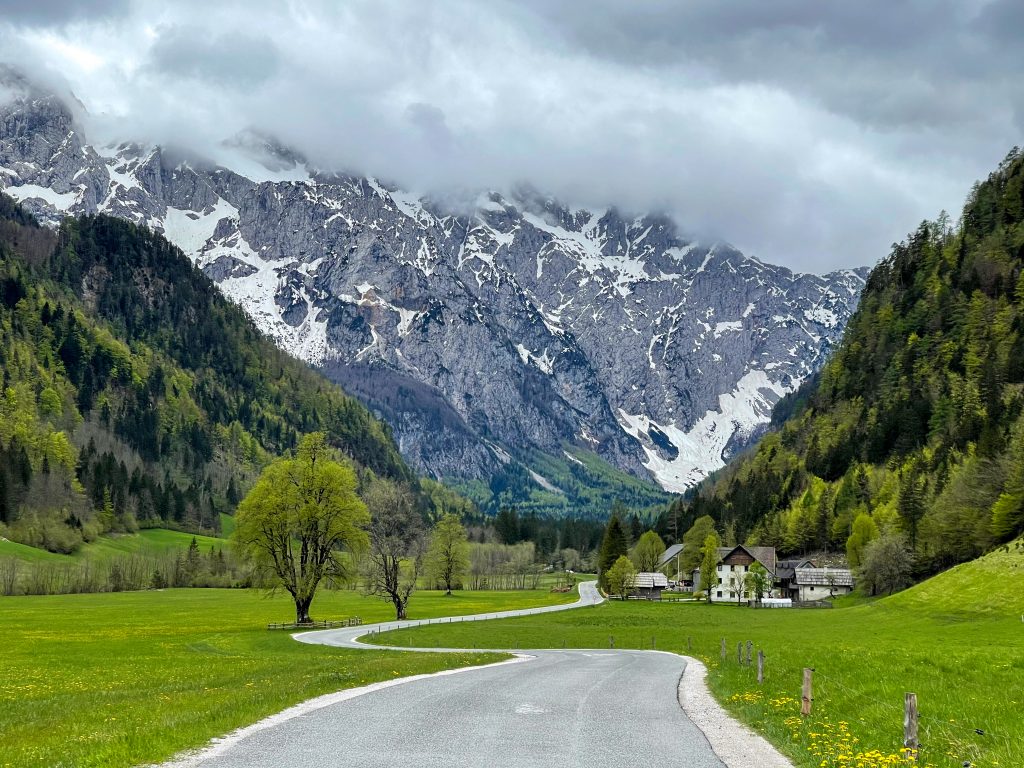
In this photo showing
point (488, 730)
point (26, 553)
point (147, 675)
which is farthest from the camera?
point (26, 553)

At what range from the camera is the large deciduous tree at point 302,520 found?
7875 centimetres

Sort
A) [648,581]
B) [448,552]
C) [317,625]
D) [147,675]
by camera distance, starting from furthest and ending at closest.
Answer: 1. [648,581]
2. [448,552]
3. [317,625]
4. [147,675]

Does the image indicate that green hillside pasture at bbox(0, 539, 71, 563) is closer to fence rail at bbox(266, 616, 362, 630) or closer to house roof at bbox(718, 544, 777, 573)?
fence rail at bbox(266, 616, 362, 630)

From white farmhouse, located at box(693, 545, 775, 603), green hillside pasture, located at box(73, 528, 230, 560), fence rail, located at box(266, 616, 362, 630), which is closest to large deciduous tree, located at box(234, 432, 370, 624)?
fence rail, located at box(266, 616, 362, 630)

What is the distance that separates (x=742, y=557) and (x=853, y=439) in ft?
108

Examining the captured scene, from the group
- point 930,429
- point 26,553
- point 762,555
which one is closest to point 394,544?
point 762,555

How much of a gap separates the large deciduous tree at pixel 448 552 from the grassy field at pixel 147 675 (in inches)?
1930

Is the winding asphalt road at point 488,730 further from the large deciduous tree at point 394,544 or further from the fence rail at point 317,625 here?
the large deciduous tree at point 394,544

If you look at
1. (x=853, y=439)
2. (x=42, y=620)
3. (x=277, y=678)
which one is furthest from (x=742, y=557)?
(x=277, y=678)

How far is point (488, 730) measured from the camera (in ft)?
66.9

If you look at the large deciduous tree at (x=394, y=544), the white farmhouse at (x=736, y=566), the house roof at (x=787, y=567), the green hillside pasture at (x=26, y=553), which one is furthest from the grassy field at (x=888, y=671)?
the green hillside pasture at (x=26, y=553)

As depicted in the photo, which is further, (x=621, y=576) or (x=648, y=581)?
(x=648, y=581)

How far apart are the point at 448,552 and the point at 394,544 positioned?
63556 millimetres

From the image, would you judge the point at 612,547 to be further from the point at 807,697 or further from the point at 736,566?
the point at 807,697
